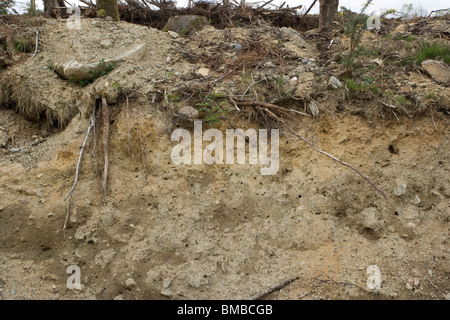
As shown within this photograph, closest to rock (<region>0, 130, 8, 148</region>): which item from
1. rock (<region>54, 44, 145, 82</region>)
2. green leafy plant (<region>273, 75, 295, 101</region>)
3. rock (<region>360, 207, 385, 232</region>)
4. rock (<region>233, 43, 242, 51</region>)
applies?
rock (<region>54, 44, 145, 82</region>)

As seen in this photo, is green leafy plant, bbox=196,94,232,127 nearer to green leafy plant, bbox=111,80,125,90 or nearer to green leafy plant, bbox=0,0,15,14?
green leafy plant, bbox=111,80,125,90

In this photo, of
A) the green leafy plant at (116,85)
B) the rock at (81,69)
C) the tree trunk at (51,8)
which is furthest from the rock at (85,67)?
the tree trunk at (51,8)

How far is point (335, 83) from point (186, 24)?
2.19 m

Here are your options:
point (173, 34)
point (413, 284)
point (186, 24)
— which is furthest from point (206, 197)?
point (186, 24)

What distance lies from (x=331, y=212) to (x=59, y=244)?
8.00ft

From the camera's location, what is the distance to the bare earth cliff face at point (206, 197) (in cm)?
302

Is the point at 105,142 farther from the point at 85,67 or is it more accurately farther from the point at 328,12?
the point at 328,12

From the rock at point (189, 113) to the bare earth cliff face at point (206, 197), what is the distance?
0.09m

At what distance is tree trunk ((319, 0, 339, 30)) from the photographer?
16.6ft

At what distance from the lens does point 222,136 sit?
11.8 feet

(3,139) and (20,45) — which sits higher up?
(20,45)

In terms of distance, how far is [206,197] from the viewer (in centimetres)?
341

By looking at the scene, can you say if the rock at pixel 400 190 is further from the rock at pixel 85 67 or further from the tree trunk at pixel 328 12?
the rock at pixel 85 67

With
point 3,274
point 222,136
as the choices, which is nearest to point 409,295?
point 222,136
